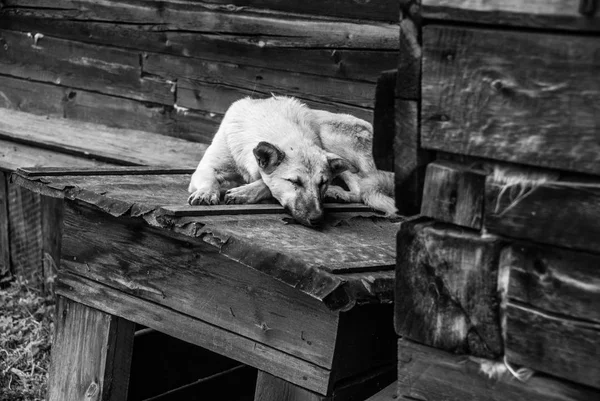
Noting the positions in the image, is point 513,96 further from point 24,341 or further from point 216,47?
point 24,341

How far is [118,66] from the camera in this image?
619cm

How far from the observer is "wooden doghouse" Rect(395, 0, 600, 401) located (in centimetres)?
193

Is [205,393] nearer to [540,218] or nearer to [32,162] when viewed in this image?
[32,162]

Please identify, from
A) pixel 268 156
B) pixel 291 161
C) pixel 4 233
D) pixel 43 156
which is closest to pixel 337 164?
pixel 291 161

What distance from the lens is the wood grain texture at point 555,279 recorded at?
6.50ft

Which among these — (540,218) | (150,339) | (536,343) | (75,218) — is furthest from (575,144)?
(150,339)

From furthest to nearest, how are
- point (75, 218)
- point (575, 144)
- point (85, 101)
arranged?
point (85, 101) < point (75, 218) < point (575, 144)

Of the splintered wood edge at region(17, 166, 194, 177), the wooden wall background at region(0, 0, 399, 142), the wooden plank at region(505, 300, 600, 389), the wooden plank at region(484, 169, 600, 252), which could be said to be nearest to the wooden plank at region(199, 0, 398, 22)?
the wooden wall background at region(0, 0, 399, 142)

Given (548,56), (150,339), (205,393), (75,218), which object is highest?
(548,56)

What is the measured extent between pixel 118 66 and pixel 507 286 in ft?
15.2

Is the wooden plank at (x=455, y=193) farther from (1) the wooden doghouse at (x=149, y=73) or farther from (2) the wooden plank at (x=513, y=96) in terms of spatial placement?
(1) the wooden doghouse at (x=149, y=73)

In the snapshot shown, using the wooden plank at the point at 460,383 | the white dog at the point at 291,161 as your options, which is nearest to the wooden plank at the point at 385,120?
the wooden plank at the point at 460,383

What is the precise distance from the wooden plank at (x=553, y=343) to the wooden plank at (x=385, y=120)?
1.74 feet

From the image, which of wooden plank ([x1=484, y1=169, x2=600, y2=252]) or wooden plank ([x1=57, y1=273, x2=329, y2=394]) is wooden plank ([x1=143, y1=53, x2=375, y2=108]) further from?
wooden plank ([x1=484, y1=169, x2=600, y2=252])
